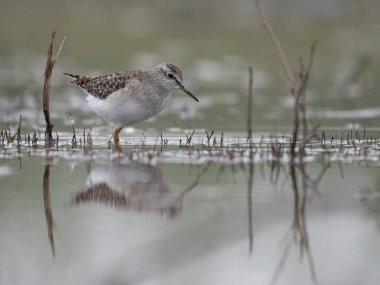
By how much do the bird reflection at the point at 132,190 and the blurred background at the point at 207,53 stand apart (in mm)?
4109

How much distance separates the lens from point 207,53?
2600cm

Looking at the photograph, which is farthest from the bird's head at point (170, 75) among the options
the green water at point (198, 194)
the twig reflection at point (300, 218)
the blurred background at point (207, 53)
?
the twig reflection at point (300, 218)

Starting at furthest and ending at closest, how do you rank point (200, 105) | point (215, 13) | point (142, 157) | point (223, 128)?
point (215, 13) → point (200, 105) → point (223, 128) → point (142, 157)

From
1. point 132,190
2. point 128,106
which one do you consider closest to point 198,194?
point 132,190

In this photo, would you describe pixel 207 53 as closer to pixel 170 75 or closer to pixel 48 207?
pixel 170 75

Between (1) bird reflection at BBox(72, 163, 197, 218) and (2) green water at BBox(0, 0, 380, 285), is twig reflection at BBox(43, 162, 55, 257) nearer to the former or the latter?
(2) green water at BBox(0, 0, 380, 285)

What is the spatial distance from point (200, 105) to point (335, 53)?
9.44m

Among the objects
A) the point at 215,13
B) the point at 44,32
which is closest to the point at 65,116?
the point at 44,32

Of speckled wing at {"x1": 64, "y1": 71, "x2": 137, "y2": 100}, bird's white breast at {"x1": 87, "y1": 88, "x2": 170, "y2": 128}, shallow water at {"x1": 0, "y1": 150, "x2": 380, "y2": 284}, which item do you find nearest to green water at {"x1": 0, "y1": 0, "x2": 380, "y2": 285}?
shallow water at {"x1": 0, "y1": 150, "x2": 380, "y2": 284}

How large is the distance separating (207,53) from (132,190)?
17493mm

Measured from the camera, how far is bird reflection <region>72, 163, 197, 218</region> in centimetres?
826

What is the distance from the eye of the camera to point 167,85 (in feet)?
41.0

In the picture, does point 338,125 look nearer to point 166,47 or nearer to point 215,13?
point 166,47

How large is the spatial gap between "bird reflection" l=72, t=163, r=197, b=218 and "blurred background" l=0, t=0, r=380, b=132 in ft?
13.5
